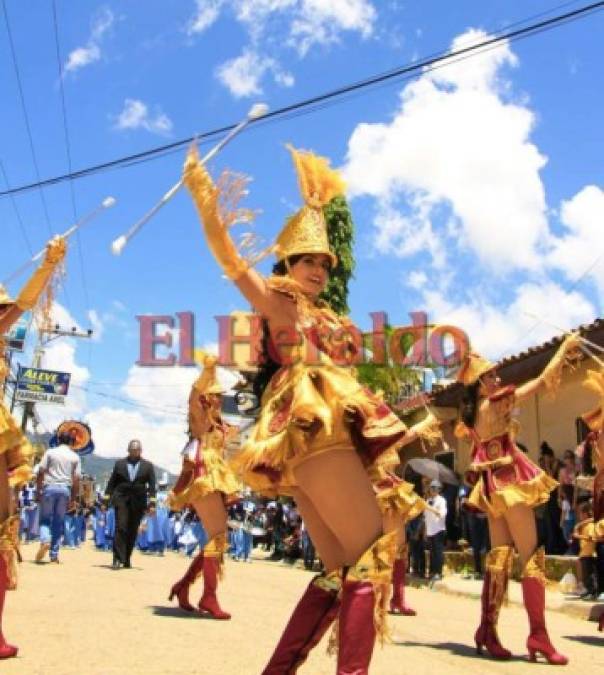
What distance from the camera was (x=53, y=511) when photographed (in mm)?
12125

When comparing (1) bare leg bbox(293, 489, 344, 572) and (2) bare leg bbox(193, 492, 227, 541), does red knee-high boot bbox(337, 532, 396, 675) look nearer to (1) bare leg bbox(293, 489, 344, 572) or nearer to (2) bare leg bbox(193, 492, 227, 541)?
(1) bare leg bbox(293, 489, 344, 572)

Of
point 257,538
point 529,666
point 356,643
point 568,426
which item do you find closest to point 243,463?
point 356,643

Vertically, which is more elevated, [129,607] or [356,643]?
[356,643]

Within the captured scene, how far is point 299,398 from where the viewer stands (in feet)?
10.8

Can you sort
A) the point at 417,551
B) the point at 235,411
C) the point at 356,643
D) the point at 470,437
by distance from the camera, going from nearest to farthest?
the point at 356,643 → the point at 470,437 → the point at 417,551 → the point at 235,411

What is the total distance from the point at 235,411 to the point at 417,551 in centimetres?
3051

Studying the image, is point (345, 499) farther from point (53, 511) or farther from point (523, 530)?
point (53, 511)

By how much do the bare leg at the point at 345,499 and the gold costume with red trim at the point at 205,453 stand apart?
13.6ft

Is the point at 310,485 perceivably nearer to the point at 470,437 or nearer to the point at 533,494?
the point at 533,494

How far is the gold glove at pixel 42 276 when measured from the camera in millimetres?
5066

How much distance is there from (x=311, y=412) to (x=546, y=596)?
8.50 metres

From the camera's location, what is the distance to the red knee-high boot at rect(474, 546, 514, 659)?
5.42m

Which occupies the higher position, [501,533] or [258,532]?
[501,533]

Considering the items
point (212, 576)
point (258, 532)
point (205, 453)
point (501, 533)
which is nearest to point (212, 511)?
point (205, 453)
